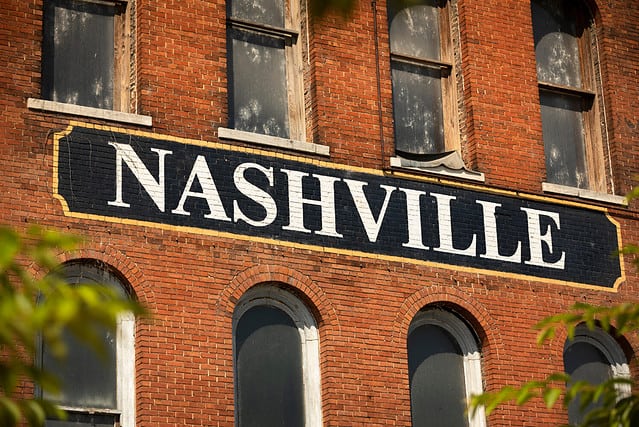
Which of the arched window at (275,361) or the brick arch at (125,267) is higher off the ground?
the brick arch at (125,267)

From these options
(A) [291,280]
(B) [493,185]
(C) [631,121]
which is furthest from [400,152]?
(C) [631,121]

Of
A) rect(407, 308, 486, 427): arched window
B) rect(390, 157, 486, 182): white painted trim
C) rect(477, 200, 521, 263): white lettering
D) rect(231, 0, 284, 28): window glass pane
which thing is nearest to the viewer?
rect(407, 308, 486, 427): arched window

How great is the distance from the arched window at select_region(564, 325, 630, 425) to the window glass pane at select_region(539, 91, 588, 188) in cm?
224

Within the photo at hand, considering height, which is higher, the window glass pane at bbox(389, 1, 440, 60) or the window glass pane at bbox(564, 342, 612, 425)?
the window glass pane at bbox(389, 1, 440, 60)

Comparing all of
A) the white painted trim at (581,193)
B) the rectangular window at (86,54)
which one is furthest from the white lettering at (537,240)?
the rectangular window at (86,54)

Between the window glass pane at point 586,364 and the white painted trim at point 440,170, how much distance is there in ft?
8.54

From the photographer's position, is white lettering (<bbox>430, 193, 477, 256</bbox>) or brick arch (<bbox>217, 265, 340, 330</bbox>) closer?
brick arch (<bbox>217, 265, 340, 330</bbox>)

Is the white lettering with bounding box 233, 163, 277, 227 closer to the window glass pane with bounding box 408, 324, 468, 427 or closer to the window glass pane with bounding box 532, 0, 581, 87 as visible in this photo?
the window glass pane with bounding box 408, 324, 468, 427

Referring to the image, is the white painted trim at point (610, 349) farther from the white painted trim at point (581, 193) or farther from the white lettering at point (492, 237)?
the white painted trim at point (581, 193)

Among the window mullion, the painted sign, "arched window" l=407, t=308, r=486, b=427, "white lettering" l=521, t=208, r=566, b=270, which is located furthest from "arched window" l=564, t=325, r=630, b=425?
the window mullion

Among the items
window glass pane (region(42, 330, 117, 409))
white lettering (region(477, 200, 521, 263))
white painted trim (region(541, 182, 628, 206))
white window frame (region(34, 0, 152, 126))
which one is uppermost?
white window frame (region(34, 0, 152, 126))

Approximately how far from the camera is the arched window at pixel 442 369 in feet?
55.6

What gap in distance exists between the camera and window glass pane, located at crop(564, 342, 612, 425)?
59.6 feet

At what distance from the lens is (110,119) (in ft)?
51.2
